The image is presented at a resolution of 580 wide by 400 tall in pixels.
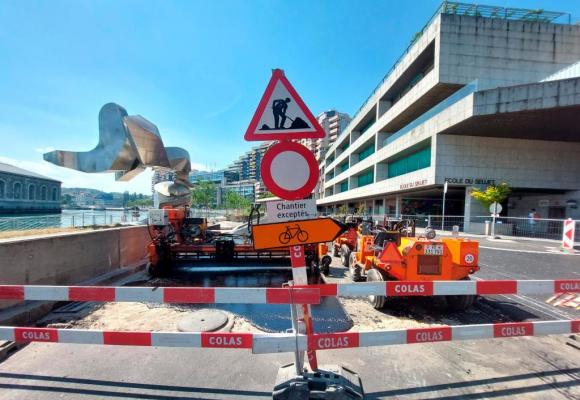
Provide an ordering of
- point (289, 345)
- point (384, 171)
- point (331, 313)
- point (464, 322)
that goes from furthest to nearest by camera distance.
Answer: point (384, 171), point (331, 313), point (464, 322), point (289, 345)

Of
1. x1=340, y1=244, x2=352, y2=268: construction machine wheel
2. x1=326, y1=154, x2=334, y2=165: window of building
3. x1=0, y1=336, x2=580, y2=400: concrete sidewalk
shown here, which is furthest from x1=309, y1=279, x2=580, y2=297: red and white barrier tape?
x1=326, y1=154, x2=334, y2=165: window of building

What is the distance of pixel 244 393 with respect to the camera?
2.51 meters

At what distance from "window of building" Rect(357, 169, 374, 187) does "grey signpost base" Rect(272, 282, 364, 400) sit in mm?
35446

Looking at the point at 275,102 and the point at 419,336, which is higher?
the point at 275,102

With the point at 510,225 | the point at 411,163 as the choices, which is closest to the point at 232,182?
the point at 411,163

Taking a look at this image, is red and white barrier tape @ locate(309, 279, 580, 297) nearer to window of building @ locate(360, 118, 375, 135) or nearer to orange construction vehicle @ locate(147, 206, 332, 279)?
orange construction vehicle @ locate(147, 206, 332, 279)

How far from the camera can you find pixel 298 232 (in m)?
2.27

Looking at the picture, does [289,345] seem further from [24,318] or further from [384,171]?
[384,171]

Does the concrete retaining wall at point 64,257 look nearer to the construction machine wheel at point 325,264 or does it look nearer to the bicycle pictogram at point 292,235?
the bicycle pictogram at point 292,235

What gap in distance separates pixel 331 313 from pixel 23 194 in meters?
79.4

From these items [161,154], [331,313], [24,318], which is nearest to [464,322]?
[331,313]

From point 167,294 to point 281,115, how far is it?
78.6 inches

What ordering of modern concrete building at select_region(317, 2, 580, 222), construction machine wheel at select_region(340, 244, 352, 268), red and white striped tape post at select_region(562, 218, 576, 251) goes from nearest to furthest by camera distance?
construction machine wheel at select_region(340, 244, 352, 268) < red and white striped tape post at select_region(562, 218, 576, 251) < modern concrete building at select_region(317, 2, 580, 222)

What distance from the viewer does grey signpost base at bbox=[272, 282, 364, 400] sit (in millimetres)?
2244
